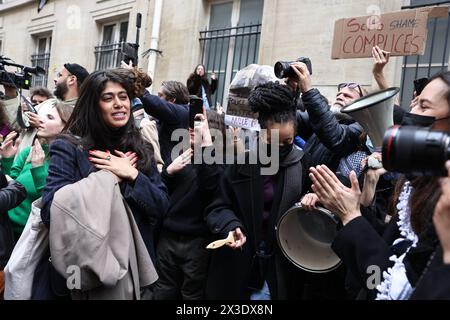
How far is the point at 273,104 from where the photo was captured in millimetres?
2305

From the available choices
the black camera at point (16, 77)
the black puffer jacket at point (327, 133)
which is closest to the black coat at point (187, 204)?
the black puffer jacket at point (327, 133)

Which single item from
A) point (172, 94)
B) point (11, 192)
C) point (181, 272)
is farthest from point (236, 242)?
point (172, 94)

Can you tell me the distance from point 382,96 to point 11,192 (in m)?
1.95

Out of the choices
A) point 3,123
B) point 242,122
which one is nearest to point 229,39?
point 3,123

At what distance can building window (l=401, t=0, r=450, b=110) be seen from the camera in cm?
503

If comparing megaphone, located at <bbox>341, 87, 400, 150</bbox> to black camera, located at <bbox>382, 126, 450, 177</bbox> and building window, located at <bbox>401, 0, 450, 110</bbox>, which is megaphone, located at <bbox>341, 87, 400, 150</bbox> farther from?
building window, located at <bbox>401, 0, 450, 110</bbox>

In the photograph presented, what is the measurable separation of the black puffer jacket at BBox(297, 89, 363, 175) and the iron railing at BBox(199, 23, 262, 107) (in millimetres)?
4618

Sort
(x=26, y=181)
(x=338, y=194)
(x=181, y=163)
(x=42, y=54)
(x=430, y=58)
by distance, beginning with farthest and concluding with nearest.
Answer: (x=42, y=54)
(x=430, y=58)
(x=181, y=163)
(x=26, y=181)
(x=338, y=194)

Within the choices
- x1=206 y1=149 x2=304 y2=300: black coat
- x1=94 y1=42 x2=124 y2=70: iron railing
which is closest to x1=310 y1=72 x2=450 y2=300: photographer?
x1=206 y1=149 x2=304 y2=300: black coat

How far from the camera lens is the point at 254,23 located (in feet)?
23.2

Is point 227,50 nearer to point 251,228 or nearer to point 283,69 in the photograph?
point 283,69

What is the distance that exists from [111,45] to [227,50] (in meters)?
3.52

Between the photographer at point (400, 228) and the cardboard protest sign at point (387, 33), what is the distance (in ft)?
4.83
